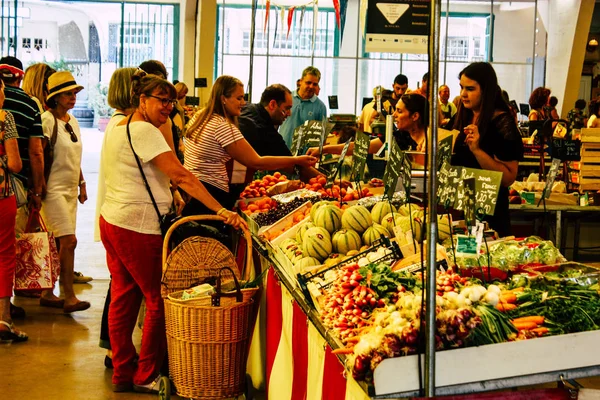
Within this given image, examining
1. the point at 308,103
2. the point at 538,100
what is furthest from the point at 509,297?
the point at 538,100

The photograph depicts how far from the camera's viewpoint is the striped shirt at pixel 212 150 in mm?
5098

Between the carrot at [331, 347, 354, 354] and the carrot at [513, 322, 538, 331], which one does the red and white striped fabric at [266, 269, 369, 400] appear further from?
the carrot at [513, 322, 538, 331]

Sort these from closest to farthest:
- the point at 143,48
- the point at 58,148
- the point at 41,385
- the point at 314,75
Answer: the point at 41,385, the point at 58,148, the point at 314,75, the point at 143,48

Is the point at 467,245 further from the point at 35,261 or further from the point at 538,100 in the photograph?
the point at 538,100

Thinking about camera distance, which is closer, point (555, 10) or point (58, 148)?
point (58, 148)

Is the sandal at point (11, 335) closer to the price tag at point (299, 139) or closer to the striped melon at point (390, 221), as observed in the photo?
the price tag at point (299, 139)

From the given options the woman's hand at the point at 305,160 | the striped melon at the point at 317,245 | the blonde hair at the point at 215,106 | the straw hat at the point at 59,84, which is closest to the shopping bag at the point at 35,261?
the straw hat at the point at 59,84

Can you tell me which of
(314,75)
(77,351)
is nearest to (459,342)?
(77,351)

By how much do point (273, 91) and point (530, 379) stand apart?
430 cm

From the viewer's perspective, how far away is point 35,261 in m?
5.76

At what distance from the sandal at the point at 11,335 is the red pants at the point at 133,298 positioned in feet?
3.94

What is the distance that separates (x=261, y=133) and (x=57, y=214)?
5.20 ft

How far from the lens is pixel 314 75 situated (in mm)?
8641

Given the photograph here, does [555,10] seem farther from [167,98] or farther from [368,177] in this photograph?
[167,98]
